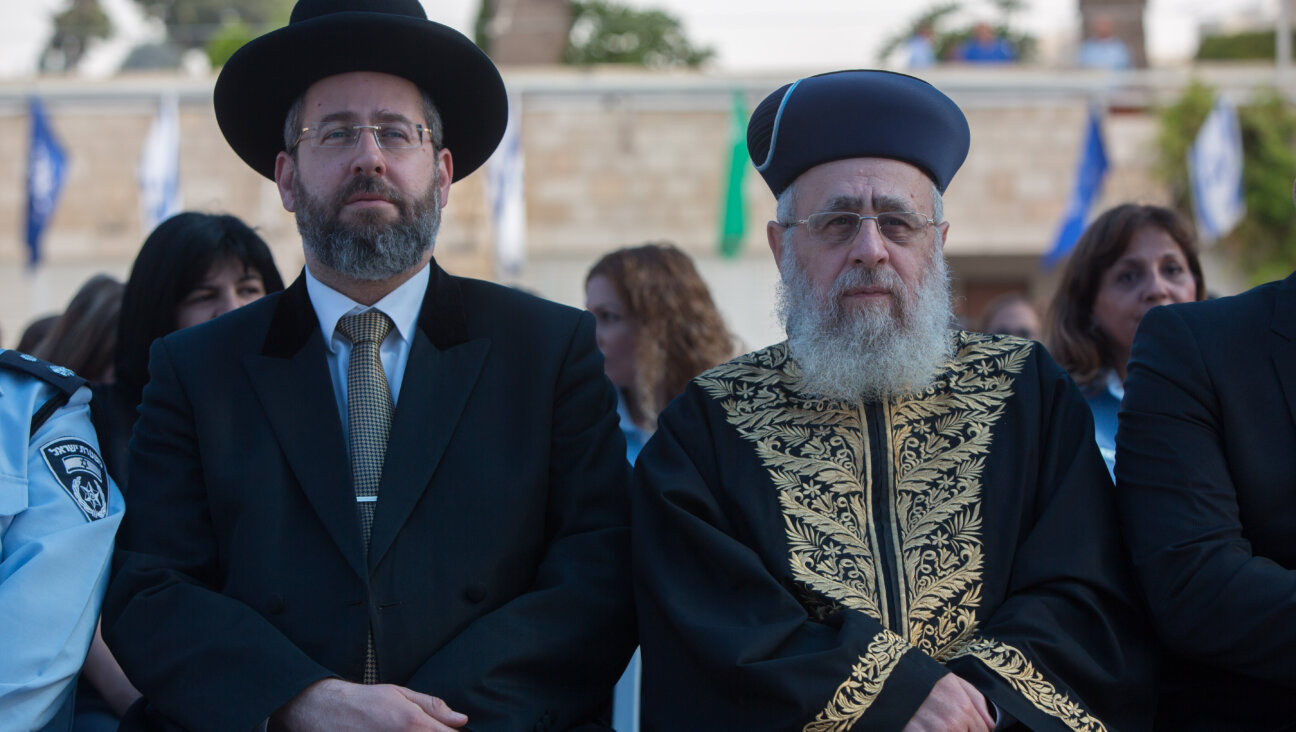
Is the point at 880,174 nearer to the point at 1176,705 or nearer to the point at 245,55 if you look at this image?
the point at 1176,705

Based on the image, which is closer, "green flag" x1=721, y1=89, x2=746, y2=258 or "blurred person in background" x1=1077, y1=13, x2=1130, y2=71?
"green flag" x1=721, y1=89, x2=746, y2=258

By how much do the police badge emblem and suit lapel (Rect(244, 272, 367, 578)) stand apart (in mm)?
434

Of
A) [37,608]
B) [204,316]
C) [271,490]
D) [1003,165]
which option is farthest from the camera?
[1003,165]

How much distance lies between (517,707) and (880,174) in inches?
61.3

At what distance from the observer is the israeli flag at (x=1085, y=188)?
46.4ft

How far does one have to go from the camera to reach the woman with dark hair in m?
4.28

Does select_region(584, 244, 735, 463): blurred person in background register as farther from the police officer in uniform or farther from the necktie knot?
the police officer in uniform

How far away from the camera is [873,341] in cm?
298

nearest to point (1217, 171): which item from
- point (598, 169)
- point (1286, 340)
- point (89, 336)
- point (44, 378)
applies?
point (598, 169)

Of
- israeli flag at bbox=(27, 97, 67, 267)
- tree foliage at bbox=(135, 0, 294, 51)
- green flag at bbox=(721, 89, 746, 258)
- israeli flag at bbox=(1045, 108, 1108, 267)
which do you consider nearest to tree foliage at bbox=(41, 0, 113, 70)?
tree foliage at bbox=(135, 0, 294, 51)

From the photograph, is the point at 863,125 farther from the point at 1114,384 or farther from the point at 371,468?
the point at 1114,384

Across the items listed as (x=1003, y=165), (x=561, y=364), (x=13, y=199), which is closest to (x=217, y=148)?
(x=13, y=199)

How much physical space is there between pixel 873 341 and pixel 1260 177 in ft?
54.7

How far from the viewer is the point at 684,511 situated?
281 centimetres
